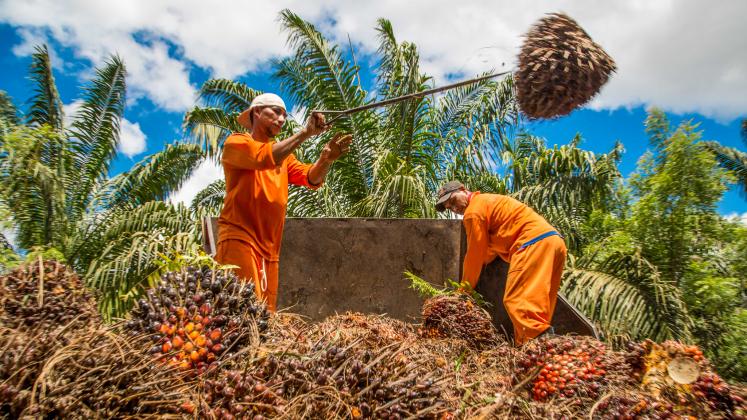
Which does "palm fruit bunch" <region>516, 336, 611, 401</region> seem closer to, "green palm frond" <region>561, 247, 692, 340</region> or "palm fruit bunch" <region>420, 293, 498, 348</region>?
"palm fruit bunch" <region>420, 293, 498, 348</region>

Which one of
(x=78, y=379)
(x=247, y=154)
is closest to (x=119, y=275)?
(x=247, y=154)

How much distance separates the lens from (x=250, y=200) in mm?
3004

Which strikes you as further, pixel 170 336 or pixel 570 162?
pixel 570 162

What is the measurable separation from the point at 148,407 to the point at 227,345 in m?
0.39

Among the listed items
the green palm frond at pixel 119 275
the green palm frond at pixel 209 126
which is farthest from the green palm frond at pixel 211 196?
the green palm frond at pixel 119 275

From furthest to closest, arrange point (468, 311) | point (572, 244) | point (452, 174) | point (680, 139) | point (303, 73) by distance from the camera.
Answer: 1. point (303, 73)
2. point (452, 174)
3. point (572, 244)
4. point (680, 139)
5. point (468, 311)

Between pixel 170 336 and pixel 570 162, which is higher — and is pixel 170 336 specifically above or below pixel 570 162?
below

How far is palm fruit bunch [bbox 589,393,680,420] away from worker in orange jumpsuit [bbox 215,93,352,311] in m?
1.84

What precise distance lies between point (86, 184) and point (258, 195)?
7.27 m

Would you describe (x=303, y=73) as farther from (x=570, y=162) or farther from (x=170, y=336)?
(x=170, y=336)

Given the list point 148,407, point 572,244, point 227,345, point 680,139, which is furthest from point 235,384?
point 572,244

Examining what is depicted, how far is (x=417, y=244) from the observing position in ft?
13.2

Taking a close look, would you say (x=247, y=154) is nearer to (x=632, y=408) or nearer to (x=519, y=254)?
(x=632, y=408)

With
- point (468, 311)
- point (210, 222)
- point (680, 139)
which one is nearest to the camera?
point (468, 311)
